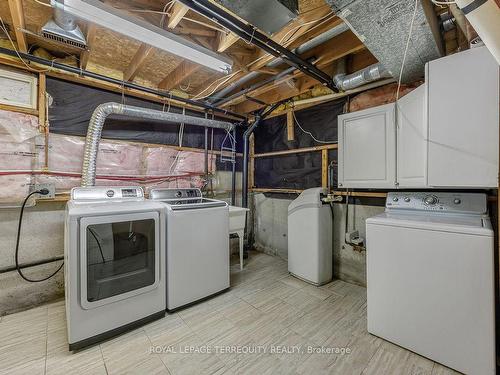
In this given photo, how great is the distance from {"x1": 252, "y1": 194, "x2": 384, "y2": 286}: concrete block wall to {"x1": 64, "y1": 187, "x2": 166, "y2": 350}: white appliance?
2.08 metres

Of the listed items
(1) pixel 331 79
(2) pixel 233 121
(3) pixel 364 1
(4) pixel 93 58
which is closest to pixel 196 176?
(2) pixel 233 121

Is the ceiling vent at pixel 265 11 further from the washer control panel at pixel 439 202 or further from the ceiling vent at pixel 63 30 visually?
the washer control panel at pixel 439 202

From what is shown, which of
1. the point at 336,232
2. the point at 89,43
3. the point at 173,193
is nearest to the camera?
the point at 89,43

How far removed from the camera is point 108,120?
2736 millimetres

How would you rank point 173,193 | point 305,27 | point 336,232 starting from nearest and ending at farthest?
point 305,27
point 173,193
point 336,232

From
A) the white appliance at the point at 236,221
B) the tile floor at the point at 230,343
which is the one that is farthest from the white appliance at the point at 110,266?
the white appliance at the point at 236,221

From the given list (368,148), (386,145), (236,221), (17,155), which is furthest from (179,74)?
(386,145)

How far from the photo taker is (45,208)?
7.79 feet

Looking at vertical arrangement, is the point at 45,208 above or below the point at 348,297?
above

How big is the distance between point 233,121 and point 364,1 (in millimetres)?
2951

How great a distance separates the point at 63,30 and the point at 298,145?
2.90 m

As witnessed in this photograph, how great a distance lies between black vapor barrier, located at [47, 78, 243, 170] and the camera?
2.45m

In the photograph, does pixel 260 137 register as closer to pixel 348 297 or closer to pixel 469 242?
pixel 348 297

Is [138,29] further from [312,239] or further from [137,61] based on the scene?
[312,239]
